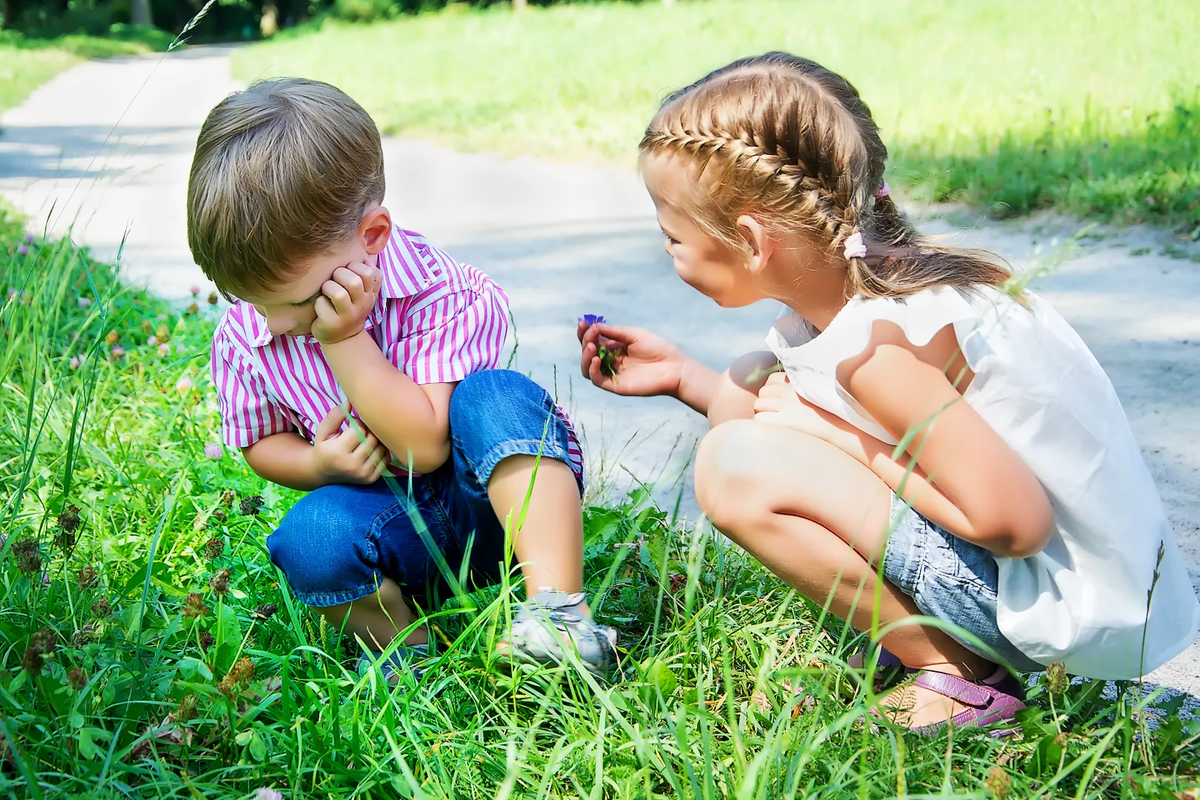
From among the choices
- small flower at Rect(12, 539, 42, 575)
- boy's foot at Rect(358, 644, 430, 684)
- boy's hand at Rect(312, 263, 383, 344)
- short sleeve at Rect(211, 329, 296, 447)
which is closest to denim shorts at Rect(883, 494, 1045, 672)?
boy's foot at Rect(358, 644, 430, 684)

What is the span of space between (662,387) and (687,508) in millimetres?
568

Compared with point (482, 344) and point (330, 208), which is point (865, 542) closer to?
point (482, 344)

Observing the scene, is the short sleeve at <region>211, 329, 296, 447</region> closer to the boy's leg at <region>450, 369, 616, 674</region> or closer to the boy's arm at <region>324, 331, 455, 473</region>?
the boy's arm at <region>324, 331, 455, 473</region>

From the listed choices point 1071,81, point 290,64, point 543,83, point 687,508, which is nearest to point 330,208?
point 687,508

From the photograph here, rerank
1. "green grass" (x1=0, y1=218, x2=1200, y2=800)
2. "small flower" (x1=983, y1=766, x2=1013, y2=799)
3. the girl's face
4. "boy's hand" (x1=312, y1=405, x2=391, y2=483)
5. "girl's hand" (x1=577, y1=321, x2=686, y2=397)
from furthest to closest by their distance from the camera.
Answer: "girl's hand" (x1=577, y1=321, x2=686, y2=397), "boy's hand" (x1=312, y1=405, x2=391, y2=483), the girl's face, "green grass" (x1=0, y1=218, x2=1200, y2=800), "small flower" (x1=983, y1=766, x2=1013, y2=799)

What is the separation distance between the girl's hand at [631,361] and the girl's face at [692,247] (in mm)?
344

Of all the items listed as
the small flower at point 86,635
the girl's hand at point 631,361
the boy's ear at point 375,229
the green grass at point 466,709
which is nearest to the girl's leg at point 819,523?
the green grass at point 466,709

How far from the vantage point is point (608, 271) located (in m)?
4.57

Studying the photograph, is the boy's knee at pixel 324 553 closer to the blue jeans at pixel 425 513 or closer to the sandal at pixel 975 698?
the blue jeans at pixel 425 513

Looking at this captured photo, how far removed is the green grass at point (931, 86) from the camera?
457 centimetres

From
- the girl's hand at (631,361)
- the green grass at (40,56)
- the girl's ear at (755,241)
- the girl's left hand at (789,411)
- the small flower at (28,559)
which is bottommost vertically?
the green grass at (40,56)

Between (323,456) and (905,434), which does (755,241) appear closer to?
(905,434)

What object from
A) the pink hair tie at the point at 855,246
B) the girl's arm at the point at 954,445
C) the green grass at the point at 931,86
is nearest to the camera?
the girl's arm at the point at 954,445

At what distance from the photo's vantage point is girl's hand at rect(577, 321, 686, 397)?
200cm
